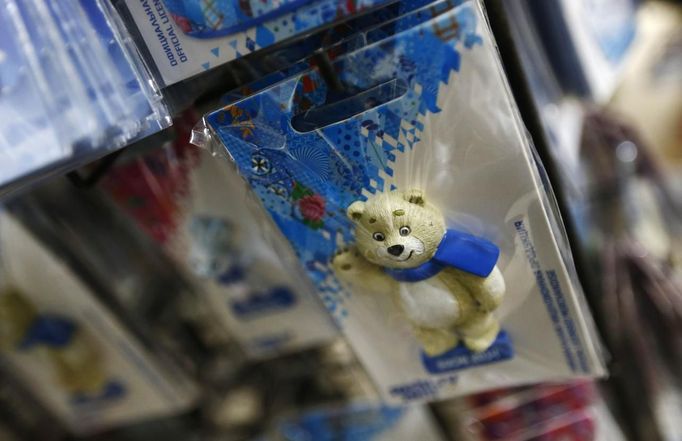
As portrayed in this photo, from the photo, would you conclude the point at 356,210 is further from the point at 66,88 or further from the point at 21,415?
the point at 21,415

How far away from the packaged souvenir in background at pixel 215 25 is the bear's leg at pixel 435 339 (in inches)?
11.6

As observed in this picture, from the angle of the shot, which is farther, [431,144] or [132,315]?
[132,315]

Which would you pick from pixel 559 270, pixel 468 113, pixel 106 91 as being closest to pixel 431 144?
pixel 468 113

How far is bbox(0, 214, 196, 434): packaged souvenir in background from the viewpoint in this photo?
82 cm

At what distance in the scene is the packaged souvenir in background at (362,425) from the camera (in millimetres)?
811

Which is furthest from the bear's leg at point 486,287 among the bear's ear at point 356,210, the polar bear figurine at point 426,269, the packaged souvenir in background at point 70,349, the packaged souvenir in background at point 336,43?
the packaged souvenir in background at point 70,349

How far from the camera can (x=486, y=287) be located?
0.54 metres

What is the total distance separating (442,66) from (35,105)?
14.6 inches

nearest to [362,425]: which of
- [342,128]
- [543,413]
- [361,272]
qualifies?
[543,413]

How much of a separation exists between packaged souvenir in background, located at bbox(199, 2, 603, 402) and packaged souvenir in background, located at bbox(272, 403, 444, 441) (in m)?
0.26

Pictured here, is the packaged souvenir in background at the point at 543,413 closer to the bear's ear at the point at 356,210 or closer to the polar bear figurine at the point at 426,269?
the polar bear figurine at the point at 426,269

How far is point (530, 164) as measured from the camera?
1.66 ft

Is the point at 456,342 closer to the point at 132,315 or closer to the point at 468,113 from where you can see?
the point at 468,113

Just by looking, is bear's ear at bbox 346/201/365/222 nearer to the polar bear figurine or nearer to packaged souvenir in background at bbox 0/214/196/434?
the polar bear figurine
